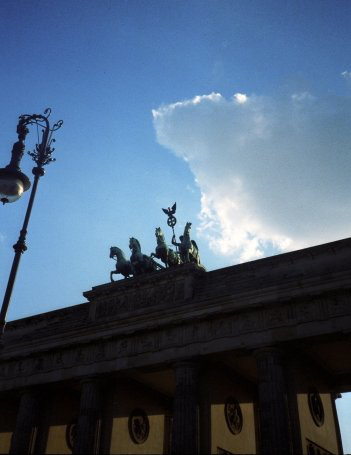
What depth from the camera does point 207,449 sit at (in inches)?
803

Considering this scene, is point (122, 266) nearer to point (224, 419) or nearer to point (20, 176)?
point (224, 419)

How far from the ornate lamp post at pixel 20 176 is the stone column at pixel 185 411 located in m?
11.0

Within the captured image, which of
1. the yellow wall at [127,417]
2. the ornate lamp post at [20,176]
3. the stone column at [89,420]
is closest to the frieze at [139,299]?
the stone column at [89,420]

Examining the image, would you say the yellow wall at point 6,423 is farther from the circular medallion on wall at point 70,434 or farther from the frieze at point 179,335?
the circular medallion on wall at point 70,434

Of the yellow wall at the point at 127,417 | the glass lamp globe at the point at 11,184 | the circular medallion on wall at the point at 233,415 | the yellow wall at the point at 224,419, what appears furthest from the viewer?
the yellow wall at the point at 127,417

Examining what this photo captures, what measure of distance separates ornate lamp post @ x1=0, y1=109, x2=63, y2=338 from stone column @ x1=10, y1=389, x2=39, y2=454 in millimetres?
14667

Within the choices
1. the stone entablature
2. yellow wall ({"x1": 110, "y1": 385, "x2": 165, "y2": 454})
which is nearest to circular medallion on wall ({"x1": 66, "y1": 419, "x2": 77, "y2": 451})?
the stone entablature

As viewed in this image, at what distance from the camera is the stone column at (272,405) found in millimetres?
17906

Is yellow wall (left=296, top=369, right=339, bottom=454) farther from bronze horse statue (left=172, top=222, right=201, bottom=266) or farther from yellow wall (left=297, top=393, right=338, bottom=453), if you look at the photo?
bronze horse statue (left=172, top=222, right=201, bottom=266)

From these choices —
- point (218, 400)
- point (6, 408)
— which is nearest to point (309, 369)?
point (218, 400)

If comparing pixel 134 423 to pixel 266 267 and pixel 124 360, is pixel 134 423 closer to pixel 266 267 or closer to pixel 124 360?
pixel 124 360

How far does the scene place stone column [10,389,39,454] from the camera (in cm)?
2339

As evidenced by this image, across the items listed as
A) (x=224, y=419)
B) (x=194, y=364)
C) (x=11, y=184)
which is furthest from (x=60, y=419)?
(x=11, y=184)

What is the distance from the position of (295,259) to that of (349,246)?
7.78 feet
